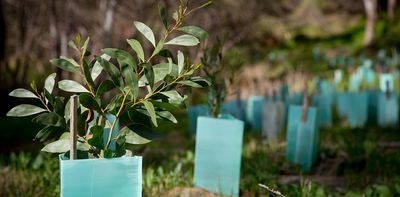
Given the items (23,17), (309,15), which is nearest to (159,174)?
(23,17)

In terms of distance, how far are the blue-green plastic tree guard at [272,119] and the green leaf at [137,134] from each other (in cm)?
358

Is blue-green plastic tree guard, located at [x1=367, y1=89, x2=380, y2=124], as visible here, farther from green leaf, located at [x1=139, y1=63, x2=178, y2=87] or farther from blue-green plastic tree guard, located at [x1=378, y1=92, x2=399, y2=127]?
green leaf, located at [x1=139, y1=63, x2=178, y2=87]

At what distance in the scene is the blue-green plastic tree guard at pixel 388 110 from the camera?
6.12 meters

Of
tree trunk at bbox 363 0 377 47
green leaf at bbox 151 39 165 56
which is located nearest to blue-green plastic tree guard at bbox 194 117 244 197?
green leaf at bbox 151 39 165 56

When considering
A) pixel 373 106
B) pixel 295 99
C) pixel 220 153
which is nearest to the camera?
pixel 220 153

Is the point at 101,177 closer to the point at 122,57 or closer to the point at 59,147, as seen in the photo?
the point at 59,147

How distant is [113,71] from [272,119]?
391cm

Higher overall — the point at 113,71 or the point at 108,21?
the point at 108,21

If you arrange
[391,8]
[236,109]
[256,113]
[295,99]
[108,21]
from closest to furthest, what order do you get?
[236,109] → [256,113] → [295,99] → [108,21] → [391,8]

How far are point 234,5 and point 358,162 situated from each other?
36.6ft

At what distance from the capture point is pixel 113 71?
1809mm

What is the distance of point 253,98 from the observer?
254 inches

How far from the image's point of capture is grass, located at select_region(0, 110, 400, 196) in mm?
3018

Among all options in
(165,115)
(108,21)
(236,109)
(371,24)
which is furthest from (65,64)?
(371,24)
